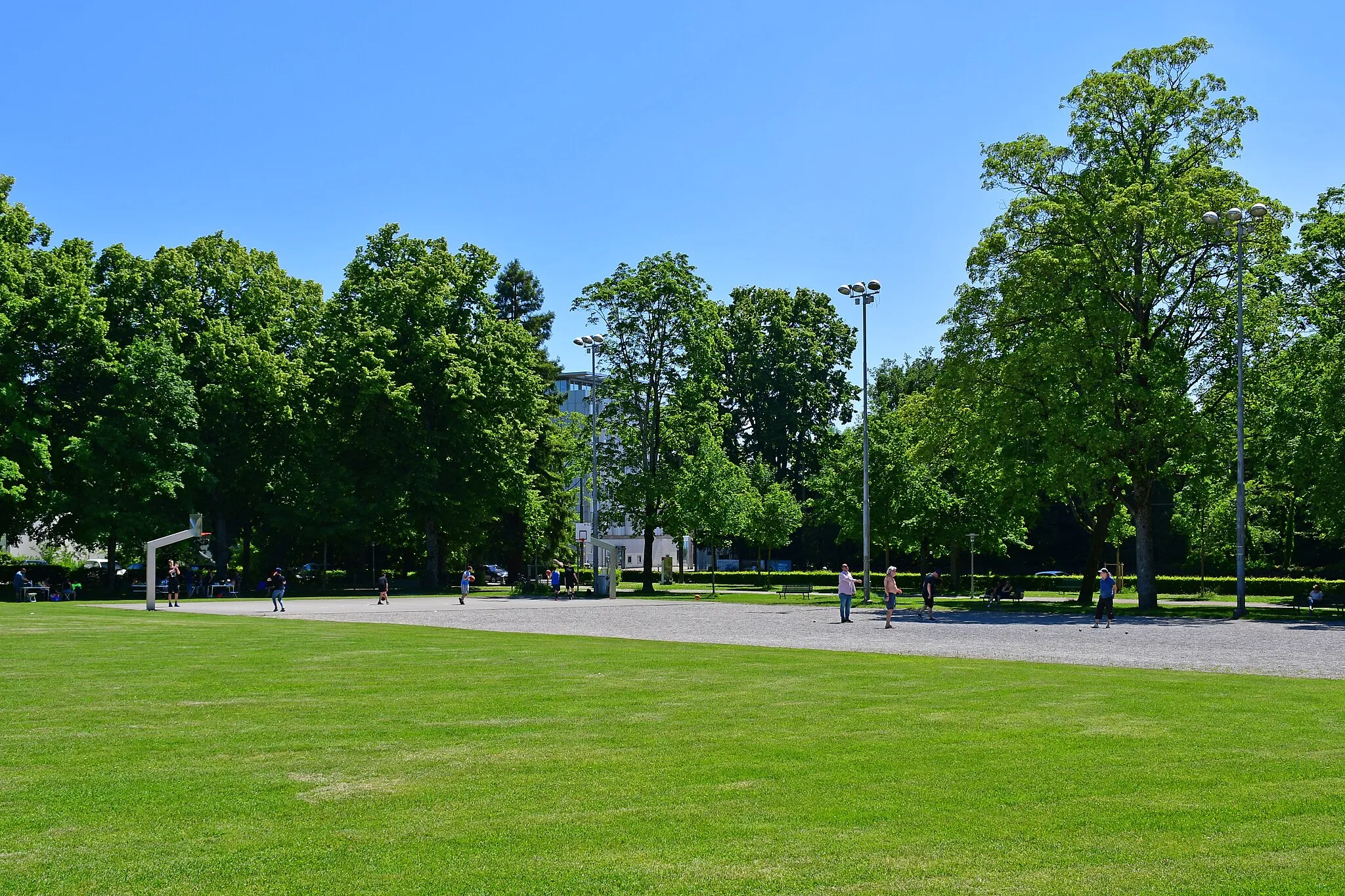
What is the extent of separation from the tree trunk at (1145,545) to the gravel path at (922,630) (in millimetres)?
4614

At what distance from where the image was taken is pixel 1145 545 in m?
43.3

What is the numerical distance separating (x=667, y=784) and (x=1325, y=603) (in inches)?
1707

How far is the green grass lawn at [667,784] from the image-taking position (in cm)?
625

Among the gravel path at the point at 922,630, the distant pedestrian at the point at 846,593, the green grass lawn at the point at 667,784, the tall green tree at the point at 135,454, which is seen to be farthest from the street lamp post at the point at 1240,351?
the tall green tree at the point at 135,454

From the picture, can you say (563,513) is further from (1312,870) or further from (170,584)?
(1312,870)

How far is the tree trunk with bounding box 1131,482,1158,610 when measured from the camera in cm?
4297

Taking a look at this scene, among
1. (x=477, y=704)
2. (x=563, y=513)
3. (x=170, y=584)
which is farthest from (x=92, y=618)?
(x=563, y=513)

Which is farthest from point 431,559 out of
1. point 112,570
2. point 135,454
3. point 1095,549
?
point 1095,549

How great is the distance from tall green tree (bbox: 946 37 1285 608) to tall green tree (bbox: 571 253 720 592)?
64.1 feet

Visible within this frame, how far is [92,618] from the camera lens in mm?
32156

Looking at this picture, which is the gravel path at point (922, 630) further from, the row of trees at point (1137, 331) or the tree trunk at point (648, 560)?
the tree trunk at point (648, 560)

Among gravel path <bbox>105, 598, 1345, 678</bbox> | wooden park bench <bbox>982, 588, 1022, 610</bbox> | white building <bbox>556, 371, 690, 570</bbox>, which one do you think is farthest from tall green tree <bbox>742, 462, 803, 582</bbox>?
gravel path <bbox>105, 598, 1345, 678</bbox>

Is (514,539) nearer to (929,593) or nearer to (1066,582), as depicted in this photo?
(1066,582)

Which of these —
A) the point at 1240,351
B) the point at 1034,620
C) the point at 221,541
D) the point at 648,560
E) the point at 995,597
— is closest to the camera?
the point at 1034,620
